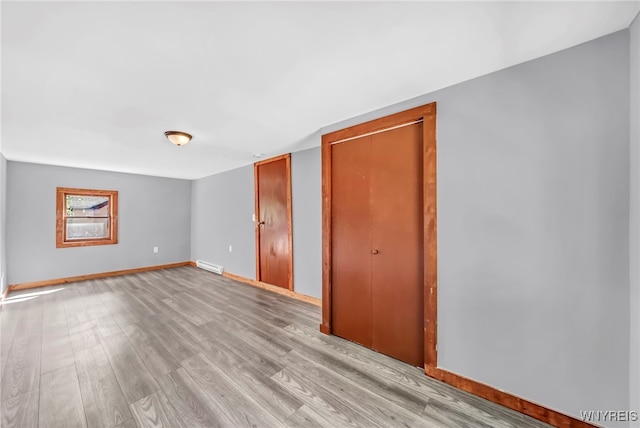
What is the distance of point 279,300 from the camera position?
345 centimetres

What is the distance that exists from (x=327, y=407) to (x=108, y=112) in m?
Result: 3.00

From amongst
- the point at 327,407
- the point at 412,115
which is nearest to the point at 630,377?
the point at 327,407

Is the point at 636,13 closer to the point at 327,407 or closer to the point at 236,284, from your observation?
the point at 327,407

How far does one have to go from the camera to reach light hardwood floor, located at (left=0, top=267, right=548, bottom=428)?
1.42m

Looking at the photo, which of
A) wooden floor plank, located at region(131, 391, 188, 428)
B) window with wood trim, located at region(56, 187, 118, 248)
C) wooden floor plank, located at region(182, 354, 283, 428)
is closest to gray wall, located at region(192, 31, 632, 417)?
wooden floor plank, located at region(182, 354, 283, 428)

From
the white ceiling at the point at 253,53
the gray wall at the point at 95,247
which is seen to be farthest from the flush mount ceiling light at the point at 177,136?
the gray wall at the point at 95,247

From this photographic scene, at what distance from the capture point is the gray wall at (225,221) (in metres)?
4.38

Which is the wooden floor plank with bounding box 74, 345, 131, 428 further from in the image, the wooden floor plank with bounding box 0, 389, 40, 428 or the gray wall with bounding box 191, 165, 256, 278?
the gray wall with bounding box 191, 165, 256, 278

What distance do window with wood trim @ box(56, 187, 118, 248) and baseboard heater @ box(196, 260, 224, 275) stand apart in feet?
5.56

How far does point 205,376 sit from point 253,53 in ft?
7.57

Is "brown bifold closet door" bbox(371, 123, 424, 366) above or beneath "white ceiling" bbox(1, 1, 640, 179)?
beneath

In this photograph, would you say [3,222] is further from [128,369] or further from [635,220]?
[635,220]

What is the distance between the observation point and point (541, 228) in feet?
4.63

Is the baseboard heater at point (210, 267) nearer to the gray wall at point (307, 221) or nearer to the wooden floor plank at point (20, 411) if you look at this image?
the gray wall at point (307, 221)
